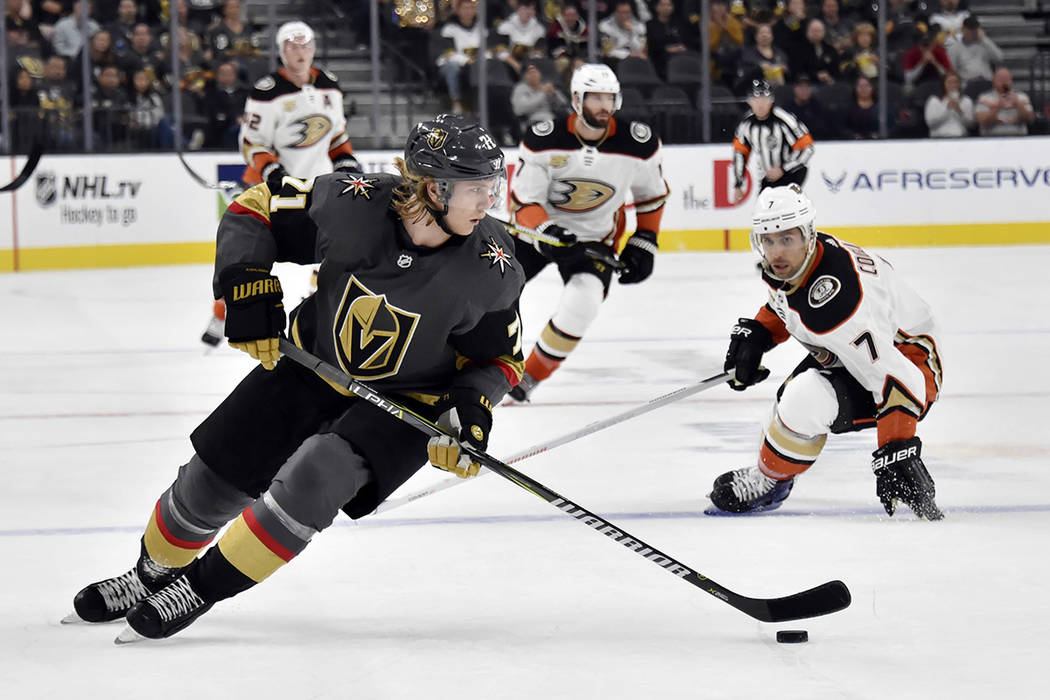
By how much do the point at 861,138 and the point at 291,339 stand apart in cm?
876

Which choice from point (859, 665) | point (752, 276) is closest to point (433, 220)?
point (859, 665)

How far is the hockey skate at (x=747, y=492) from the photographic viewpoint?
356cm

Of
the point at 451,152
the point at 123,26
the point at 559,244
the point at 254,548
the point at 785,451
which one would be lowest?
the point at 785,451

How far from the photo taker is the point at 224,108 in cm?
1038

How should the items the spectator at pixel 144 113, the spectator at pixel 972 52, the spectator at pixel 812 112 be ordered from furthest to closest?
the spectator at pixel 972 52 < the spectator at pixel 812 112 < the spectator at pixel 144 113

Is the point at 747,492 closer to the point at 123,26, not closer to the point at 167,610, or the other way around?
the point at 167,610

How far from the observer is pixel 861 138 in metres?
10.9

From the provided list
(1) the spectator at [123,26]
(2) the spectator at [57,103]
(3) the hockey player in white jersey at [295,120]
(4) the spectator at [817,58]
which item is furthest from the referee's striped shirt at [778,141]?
(2) the spectator at [57,103]

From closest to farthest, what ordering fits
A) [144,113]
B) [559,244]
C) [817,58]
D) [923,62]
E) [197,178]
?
1. [559,244]
2. [197,178]
3. [144,113]
4. [817,58]
5. [923,62]

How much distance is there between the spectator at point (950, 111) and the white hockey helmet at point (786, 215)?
8005 millimetres

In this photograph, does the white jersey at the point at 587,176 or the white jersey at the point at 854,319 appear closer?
the white jersey at the point at 854,319

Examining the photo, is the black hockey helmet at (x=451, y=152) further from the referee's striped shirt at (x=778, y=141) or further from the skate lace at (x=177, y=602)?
the referee's striped shirt at (x=778, y=141)

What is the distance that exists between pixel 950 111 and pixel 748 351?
805 cm

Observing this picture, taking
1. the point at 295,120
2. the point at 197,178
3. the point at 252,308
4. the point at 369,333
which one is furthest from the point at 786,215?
the point at 197,178
